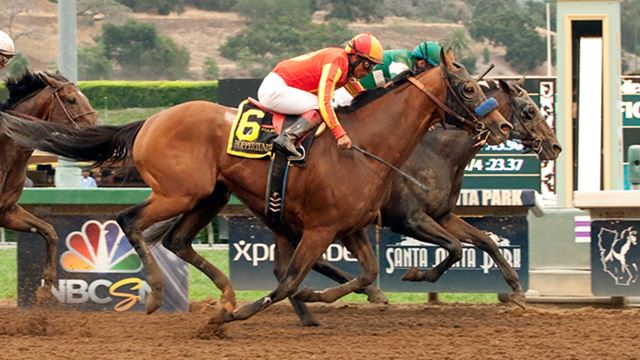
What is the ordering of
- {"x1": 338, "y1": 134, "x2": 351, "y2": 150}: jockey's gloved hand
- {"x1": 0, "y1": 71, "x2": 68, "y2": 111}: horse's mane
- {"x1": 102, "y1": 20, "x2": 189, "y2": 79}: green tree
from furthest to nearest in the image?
{"x1": 102, "y1": 20, "x2": 189, "y2": 79}: green tree → {"x1": 0, "y1": 71, "x2": 68, "y2": 111}: horse's mane → {"x1": 338, "y1": 134, "x2": 351, "y2": 150}: jockey's gloved hand

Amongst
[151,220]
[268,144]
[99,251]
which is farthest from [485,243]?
[99,251]

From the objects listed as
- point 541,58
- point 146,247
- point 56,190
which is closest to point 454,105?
point 146,247

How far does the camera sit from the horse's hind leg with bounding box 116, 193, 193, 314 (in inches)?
317

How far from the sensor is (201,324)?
8859mm

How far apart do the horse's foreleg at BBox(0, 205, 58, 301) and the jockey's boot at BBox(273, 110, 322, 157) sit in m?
2.45

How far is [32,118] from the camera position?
9242mm

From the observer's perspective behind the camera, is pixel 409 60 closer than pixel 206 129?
No

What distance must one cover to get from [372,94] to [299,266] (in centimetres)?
130

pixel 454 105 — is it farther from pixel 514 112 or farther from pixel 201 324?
pixel 201 324

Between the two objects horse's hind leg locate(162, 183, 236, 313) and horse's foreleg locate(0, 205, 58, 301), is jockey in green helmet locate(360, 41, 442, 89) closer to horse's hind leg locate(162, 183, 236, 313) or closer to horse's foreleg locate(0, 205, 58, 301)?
horse's hind leg locate(162, 183, 236, 313)

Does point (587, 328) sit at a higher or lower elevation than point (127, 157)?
lower

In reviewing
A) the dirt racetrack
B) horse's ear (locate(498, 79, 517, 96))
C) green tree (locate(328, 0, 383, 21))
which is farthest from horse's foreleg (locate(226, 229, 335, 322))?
green tree (locate(328, 0, 383, 21))

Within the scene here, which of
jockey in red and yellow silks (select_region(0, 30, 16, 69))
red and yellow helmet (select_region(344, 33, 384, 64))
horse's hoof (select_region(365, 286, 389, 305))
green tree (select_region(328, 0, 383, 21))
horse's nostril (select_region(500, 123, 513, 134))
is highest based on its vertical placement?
green tree (select_region(328, 0, 383, 21))

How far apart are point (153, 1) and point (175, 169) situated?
33.7 metres
